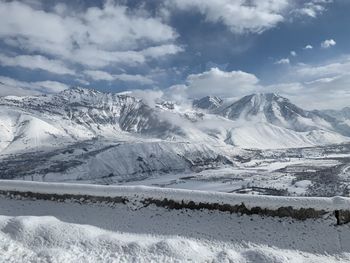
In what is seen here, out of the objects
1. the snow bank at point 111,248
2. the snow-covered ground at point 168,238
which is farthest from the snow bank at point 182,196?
the snow bank at point 111,248

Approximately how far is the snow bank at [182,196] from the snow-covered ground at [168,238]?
835 millimetres

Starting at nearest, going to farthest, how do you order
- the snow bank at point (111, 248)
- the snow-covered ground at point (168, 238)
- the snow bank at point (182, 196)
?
1. the snow bank at point (111, 248)
2. the snow-covered ground at point (168, 238)
3. the snow bank at point (182, 196)

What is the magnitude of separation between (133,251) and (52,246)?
4561 mm

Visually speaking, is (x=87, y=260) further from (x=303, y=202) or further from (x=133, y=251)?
(x=303, y=202)

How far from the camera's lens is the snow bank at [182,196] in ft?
82.9

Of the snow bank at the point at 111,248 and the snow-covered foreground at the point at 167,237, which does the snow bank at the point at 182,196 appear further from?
the snow bank at the point at 111,248

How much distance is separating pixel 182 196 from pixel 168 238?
15.9ft

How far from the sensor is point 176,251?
70.7ft

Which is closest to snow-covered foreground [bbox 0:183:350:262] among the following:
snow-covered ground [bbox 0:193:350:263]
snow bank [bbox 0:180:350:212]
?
snow-covered ground [bbox 0:193:350:263]

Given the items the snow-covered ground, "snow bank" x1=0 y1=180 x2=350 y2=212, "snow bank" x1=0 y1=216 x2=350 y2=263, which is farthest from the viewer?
"snow bank" x1=0 y1=180 x2=350 y2=212

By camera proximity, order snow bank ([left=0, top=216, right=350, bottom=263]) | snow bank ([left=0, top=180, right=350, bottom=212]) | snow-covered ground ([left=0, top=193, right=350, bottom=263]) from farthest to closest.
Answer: snow bank ([left=0, top=180, right=350, bottom=212]) → snow-covered ground ([left=0, top=193, right=350, bottom=263]) → snow bank ([left=0, top=216, right=350, bottom=263])

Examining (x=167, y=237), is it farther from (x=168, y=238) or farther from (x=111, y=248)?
(x=111, y=248)

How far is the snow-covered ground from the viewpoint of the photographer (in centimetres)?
2119

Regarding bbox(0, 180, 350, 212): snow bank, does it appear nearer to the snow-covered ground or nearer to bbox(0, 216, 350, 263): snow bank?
the snow-covered ground
